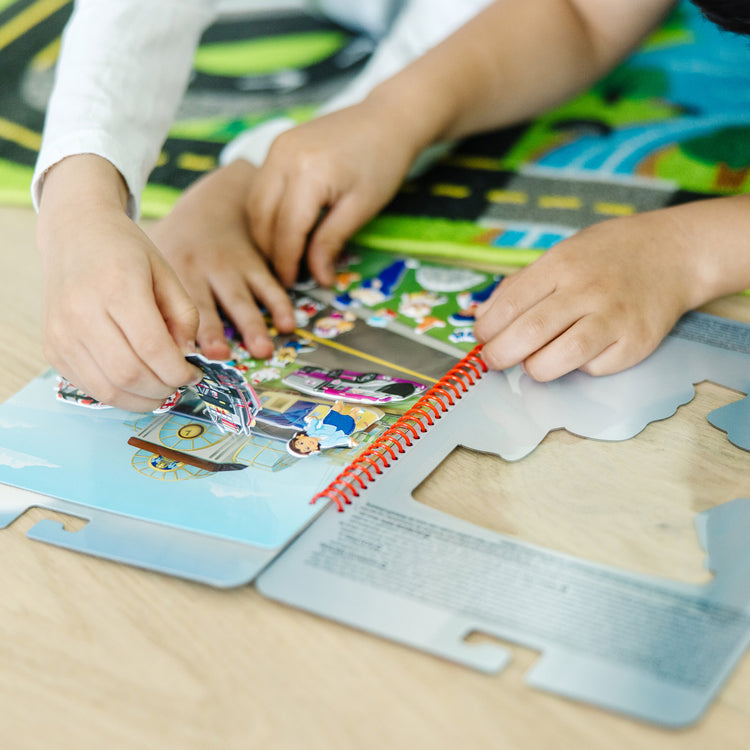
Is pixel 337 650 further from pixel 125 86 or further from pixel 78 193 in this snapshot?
pixel 125 86

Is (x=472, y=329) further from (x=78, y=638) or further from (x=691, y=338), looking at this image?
(x=78, y=638)

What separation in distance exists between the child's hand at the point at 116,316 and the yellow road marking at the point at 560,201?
1.16 feet

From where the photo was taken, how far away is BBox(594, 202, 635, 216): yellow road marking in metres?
0.68

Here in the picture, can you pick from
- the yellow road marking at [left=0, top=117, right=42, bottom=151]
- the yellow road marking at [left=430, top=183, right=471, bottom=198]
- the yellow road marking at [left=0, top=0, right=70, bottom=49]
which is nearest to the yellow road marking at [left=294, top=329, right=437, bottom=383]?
the yellow road marking at [left=430, top=183, right=471, bottom=198]

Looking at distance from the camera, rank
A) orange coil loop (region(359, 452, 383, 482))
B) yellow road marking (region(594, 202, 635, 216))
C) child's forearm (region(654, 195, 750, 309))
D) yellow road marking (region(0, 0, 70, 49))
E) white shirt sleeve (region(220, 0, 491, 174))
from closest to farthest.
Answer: orange coil loop (region(359, 452, 383, 482))
child's forearm (region(654, 195, 750, 309))
yellow road marking (region(594, 202, 635, 216))
white shirt sleeve (region(220, 0, 491, 174))
yellow road marking (region(0, 0, 70, 49))

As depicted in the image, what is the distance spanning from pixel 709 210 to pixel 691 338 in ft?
0.32

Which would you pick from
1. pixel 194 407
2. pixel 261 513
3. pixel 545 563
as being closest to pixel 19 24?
pixel 194 407

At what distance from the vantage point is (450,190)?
0.75 meters

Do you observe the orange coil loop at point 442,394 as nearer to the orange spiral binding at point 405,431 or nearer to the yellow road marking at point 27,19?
the orange spiral binding at point 405,431

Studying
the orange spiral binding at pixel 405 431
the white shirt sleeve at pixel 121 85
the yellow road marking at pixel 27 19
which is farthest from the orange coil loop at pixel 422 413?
the yellow road marking at pixel 27 19

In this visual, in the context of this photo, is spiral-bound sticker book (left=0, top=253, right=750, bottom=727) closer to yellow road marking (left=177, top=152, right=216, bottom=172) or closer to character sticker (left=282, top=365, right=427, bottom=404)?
character sticker (left=282, top=365, right=427, bottom=404)

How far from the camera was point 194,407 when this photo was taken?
52cm

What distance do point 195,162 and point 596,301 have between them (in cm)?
44

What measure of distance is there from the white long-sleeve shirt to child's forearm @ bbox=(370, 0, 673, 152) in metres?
0.15
